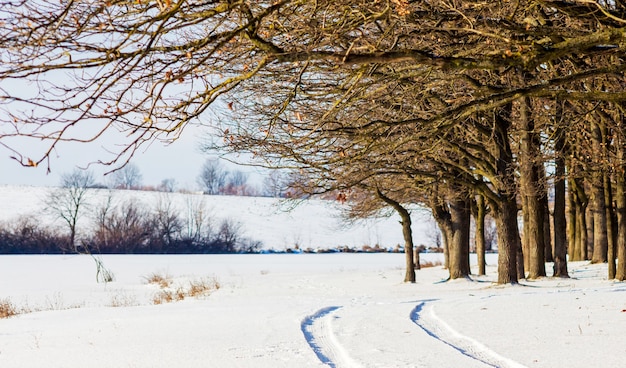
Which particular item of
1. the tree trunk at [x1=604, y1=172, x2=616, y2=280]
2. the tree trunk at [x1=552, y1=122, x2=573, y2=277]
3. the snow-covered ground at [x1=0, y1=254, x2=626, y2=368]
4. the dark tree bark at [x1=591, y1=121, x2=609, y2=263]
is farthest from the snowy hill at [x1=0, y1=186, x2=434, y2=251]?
the snow-covered ground at [x1=0, y1=254, x2=626, y2=368]

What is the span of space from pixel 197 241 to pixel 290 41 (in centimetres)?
6107

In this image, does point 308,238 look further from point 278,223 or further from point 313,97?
point 313,97

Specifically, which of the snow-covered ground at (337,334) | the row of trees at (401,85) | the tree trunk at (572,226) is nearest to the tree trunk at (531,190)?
the row of trees at (401,85)

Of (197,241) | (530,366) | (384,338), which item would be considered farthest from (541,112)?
(197,241)

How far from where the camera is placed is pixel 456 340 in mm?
9453

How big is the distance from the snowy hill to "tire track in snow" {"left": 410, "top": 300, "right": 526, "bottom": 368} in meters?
57.1

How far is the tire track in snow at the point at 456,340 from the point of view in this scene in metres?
7.86

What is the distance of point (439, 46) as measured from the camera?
35.3 feet

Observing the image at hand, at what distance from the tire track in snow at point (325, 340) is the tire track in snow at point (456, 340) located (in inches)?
51.5

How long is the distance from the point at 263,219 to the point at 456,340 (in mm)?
75046

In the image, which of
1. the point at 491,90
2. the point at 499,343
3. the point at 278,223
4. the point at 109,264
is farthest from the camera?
the point at 278,223

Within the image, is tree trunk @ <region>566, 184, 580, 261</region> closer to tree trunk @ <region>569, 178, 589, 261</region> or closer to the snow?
tree trunk @ <region>569, 178, 589, 261</region>

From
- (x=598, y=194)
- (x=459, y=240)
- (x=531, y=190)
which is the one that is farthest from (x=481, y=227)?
(x=531, y=190)

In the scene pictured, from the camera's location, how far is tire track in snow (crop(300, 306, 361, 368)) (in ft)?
26.2
